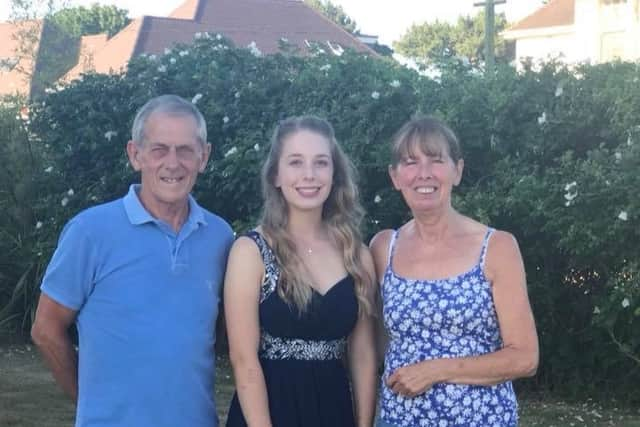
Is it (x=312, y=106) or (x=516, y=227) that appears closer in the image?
(x=516, y=227)

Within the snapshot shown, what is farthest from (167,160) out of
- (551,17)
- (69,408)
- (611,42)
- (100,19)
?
(100,19)

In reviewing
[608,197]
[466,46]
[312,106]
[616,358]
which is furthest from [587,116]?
[466,46]

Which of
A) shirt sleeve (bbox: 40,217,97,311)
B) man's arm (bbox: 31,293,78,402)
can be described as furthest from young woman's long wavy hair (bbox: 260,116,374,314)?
man's arm (bbox: 31,293,78,402)

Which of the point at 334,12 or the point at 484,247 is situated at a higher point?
the point at 334,12

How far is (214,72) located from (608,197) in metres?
3.96

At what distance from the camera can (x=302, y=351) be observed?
3.45m

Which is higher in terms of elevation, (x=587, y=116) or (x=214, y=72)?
(x=214, y=72)

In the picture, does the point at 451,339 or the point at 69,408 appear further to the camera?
the point at 69,408

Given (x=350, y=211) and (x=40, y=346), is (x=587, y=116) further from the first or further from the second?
(x=40, y=346)

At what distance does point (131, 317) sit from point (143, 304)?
0.06m

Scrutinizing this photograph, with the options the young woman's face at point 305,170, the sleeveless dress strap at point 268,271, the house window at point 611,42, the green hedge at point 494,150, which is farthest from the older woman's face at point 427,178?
the house window at point 611,42

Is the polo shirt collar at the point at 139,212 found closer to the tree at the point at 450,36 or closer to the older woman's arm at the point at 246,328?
the older woman's arm at the point at 246,328

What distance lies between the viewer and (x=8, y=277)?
10164 mm

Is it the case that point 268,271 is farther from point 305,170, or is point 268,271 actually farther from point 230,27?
point 230,27
